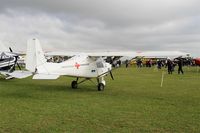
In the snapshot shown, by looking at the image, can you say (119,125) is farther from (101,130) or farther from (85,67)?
(85,67)

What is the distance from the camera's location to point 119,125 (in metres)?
8.25

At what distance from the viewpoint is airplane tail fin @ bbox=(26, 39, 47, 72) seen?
15664mm

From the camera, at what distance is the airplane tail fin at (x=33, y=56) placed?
15.7m

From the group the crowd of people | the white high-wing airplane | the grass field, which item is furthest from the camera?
the crowd of people

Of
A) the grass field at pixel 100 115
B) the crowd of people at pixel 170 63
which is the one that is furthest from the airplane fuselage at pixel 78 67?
the crowd of people at pixel 170 63

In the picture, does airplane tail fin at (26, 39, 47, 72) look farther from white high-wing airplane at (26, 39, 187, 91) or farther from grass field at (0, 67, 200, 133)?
grass field at (0, 67, 200, 133)

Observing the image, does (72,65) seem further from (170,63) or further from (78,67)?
(170,63)

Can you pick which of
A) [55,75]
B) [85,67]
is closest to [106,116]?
[55,75]

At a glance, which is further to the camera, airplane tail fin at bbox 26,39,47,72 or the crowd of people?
the crowd of people

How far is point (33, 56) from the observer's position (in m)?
15.8

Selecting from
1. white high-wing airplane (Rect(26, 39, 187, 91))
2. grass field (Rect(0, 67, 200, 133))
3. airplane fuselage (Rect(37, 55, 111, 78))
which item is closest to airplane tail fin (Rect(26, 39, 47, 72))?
white high-wing airplane (Rect(26, 39, 187, 91))

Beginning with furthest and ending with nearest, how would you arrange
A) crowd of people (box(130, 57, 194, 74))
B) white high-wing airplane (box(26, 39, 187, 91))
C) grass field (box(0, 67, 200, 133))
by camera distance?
crowd of people (box(130, 57, 194, 74))
white high-wing airplane (box(26, 39, 187, 91))
grass field (box(0, 67, 200, 133))

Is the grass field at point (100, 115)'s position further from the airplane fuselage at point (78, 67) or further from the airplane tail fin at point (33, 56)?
the airplane tail fin at point (33, 56)

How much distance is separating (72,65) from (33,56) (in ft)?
7.08
